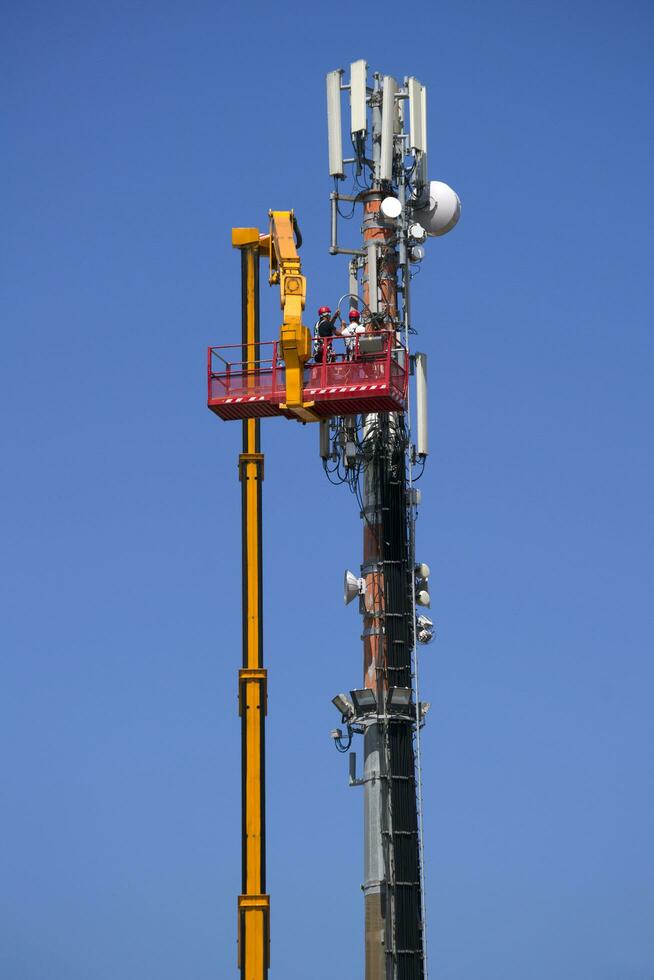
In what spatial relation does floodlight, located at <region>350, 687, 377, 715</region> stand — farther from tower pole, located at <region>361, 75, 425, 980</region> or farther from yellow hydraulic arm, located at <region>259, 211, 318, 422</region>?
yellow hydraulic arm, located at <region>259, 211, 318, 422</region>

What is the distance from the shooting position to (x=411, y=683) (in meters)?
114

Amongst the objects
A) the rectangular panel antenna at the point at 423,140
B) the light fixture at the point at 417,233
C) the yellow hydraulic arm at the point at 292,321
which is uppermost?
the rectangular panel antenna at the point at 423,140

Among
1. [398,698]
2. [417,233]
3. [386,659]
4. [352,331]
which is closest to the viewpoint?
[398,698]

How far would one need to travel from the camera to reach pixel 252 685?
111 meters

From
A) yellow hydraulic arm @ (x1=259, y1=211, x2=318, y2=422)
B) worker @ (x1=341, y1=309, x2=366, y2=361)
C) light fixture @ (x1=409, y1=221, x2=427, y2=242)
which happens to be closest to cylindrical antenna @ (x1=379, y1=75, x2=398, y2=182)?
light fixture @ (x1=409, y1=221, x2=427, y2=242)

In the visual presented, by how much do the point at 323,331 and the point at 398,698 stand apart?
14.8 metres

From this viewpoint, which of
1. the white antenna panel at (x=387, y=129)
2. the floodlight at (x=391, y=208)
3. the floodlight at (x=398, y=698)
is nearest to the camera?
the floodlight at (x=398, y=698)

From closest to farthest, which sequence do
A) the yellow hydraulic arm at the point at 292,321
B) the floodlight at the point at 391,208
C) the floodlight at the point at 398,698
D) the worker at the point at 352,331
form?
the yellow hydraulic arm at the point at 292,321 < the worker at the point at 352,331 < the floodlight at the point at 398,698 < the floodlight at the point at 391,208

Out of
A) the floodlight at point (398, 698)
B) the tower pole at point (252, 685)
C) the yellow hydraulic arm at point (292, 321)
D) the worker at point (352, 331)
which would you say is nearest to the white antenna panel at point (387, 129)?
the yellow hydraulic arm at point (292, 321)

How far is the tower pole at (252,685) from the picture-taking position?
356 feet

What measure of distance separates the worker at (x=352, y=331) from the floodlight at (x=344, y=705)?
13521 mm

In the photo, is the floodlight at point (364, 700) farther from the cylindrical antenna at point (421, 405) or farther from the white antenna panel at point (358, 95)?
the white antenna panel at point (358, 95)

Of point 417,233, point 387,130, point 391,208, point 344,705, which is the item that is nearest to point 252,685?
point 344,705

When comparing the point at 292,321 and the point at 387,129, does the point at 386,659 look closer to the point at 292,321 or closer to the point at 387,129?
the point at 292,321
